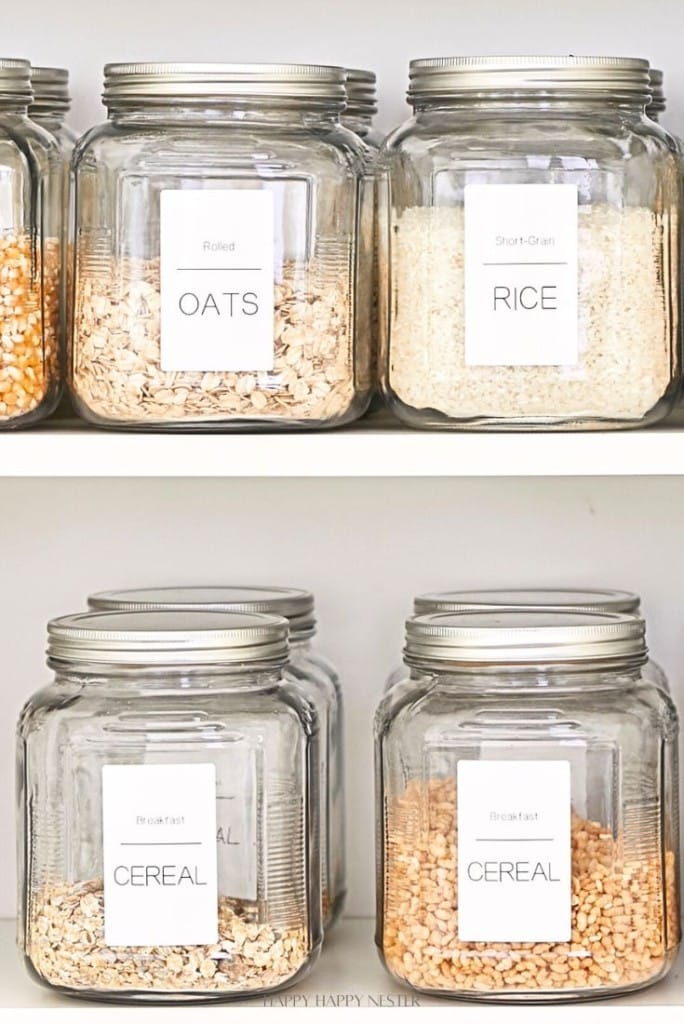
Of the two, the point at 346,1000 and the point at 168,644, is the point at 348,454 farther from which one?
the point at 346,1000

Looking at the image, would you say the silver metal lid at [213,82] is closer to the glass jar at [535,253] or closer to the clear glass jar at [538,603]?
the glass jar at [535,253]

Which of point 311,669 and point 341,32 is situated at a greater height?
point 341,32

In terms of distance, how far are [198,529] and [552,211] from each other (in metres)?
0.38

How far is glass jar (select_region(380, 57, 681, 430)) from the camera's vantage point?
2.81 ft

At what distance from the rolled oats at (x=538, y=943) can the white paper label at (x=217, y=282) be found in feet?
0.89

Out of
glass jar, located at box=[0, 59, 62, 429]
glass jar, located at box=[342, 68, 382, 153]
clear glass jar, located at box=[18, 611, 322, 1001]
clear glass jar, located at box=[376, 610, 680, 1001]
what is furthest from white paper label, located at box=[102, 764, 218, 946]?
glass jar, located at box=[342, 68, 382, 153]

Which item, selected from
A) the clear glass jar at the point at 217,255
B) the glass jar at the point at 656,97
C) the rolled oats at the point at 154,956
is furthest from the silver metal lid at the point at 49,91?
the rolled oats at the point at 154,956

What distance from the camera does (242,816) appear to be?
0.90m

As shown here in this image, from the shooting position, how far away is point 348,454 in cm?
87

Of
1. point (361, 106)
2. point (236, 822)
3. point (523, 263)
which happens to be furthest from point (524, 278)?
point (236, 822)

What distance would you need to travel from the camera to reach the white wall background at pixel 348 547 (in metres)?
1.11

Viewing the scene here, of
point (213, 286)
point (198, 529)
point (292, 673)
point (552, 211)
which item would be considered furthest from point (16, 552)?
point (552, 211)

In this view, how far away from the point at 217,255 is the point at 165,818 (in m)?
0.31

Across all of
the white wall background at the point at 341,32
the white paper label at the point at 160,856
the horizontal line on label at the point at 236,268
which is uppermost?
the white wall background at the point at 341,32
